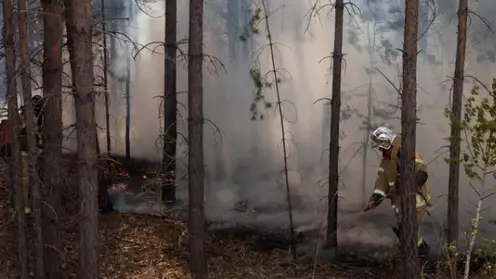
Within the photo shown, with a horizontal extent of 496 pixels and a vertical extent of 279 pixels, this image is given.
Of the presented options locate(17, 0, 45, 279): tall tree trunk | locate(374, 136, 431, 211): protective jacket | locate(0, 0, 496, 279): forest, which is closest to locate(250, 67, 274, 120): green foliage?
locate(0, 0, 496, 279): forest

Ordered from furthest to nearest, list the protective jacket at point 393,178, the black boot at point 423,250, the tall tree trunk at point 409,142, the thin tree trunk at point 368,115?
the thin tree trunk at point 368,115, the black boot at point 423,250, the protective jacket at point 393,178, the tall tree trunk at point 409,142

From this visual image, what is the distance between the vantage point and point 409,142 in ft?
21.6

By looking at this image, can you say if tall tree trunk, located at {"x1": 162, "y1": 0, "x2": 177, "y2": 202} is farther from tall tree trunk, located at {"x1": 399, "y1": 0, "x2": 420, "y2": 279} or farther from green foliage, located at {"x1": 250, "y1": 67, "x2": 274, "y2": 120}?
tall tree trunk, located at {"x1": 399, "y1": 0, "x2": 420, "y2": 279}

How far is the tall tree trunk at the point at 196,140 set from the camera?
7.34 meters

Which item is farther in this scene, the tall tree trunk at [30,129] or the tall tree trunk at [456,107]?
the tall tree trunk at [456,107]

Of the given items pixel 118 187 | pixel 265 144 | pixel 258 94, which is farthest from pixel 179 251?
pixel 258 94

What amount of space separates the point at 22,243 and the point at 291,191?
365 centimetres

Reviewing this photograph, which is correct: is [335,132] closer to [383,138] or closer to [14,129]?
[383,138]

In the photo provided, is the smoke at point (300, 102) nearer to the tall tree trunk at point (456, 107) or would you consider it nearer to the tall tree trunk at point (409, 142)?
the tall tree trunk at point (456, 107)

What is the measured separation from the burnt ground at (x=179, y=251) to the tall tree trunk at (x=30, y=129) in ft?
2.98

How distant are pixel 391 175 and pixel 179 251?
309 cm

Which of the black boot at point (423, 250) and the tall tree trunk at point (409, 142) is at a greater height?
the tall tree trunk at point (409, 142)

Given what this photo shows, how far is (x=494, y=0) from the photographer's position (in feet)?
25.9

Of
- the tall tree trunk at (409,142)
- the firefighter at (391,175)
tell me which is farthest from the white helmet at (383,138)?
the tall tree trunk at (409,142)
